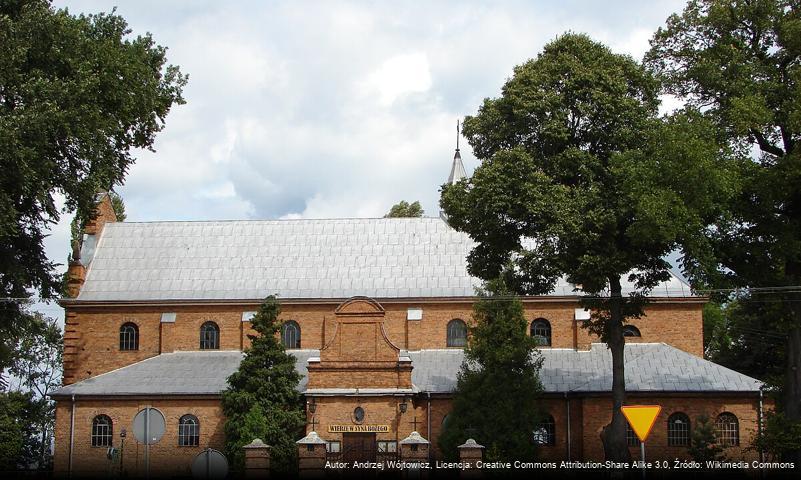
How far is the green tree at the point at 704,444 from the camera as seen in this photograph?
3528 centimetres

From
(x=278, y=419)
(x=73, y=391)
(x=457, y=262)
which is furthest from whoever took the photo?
(x=457, y=262)

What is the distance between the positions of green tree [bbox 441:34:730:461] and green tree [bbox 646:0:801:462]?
1.17 metres

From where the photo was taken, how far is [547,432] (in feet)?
131

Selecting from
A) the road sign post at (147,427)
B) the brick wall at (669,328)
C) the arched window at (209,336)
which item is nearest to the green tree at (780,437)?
the brick wall at (669,328)

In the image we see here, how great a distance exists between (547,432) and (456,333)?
6.34 meters

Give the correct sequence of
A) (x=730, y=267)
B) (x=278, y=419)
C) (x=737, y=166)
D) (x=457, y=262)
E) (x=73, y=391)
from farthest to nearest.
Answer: (x=457, y=262) < (x=73, y=391) < (x=278, y=419) < (x=730, y=267) < (x=737, y=166)

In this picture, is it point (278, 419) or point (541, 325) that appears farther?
point (541, 325)

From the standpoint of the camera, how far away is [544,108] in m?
31.1

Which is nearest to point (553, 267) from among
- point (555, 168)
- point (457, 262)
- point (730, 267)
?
point (555, 168)

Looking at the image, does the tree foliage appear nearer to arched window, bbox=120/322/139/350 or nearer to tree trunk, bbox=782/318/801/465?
arched window, bbox=120/322/139/350

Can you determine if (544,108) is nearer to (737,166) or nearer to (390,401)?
(737,166)

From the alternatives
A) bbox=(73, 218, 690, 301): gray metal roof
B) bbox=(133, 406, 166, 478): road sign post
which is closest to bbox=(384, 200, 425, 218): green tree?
bbox=(73, 218, 690, 301): gray metal roof

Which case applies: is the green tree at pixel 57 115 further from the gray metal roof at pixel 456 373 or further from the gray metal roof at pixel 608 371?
the gray metal roof at pixel 608 371

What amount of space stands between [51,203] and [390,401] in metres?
14.5
